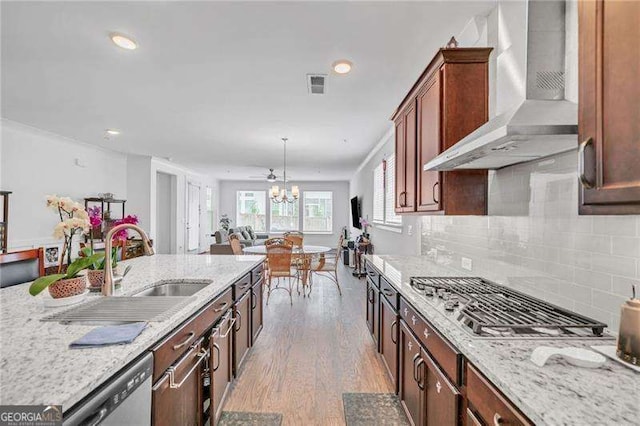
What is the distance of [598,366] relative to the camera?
34.7 inches

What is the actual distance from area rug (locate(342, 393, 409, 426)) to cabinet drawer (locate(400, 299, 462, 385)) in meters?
0.76

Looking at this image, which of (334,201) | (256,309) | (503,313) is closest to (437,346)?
(503,313)

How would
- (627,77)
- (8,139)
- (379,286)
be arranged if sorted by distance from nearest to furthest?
(627,77) → (379,286) → (8,139)

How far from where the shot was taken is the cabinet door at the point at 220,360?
1.69 m

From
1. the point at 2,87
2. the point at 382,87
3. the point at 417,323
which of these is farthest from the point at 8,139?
the point at 417,323

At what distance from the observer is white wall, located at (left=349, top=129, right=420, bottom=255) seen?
3.70 metres

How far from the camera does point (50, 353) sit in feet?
3.03

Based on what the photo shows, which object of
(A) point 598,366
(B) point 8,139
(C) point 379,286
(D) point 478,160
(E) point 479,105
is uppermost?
(B) point 8,139

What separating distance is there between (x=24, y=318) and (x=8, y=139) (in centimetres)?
475

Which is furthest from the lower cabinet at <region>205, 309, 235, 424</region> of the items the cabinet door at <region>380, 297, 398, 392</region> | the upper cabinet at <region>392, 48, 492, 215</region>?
the upper cabinet at <region>392, 48, 492, 215</region>

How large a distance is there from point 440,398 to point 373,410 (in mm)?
1010

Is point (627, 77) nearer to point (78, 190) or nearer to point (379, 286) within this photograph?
point (379, 286)

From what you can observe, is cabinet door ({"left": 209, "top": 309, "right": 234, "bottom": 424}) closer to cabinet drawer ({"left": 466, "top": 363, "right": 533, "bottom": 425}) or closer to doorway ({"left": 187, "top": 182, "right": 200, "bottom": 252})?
cabinet drawer ({"left": 466, "top": 363, "right": 533, "bottom": 425})

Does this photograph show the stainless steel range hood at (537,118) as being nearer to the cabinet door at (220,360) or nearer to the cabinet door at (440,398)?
the cabinet door at (440,398)
